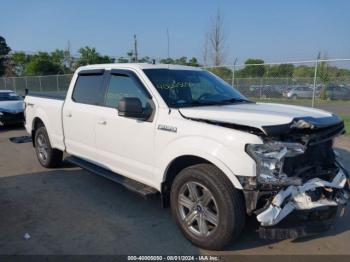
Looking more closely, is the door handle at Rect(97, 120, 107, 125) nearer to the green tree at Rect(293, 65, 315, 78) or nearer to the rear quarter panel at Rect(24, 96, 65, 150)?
the rear quarter panel at Rect(24, 96, 65, 150)

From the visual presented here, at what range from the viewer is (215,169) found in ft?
11.5

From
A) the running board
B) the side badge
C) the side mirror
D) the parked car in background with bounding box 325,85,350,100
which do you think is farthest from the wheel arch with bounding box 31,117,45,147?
the parked car in background with bounding box 325,85,350,100

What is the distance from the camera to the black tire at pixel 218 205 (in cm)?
335

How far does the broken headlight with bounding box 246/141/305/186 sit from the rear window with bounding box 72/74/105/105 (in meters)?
2.65

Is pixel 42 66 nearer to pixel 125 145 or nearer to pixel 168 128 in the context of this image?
pixel 125 145

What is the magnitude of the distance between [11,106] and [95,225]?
959cm

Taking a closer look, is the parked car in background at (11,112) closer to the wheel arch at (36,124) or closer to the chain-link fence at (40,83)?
the wheel arch at (36,124)

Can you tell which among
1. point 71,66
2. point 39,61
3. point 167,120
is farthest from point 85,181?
point 71,66

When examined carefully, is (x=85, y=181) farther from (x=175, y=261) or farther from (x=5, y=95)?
(x=5, y=95)

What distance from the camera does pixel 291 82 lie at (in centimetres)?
1680

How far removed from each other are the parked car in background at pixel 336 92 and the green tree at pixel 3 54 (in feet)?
141

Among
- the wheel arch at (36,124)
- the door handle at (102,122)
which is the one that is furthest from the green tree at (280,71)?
the door handle at (102,122)

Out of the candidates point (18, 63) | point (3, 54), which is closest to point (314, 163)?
point (18, 63)

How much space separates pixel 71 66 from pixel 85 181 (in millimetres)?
43696
